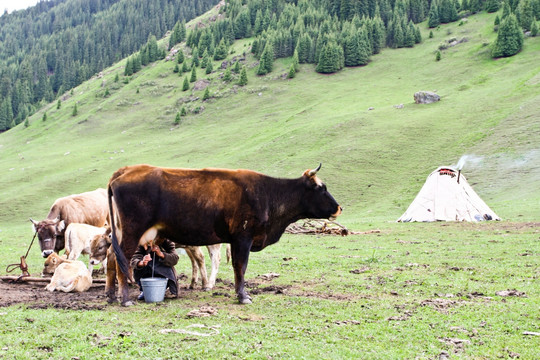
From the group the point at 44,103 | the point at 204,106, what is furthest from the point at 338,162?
the point at 44,103

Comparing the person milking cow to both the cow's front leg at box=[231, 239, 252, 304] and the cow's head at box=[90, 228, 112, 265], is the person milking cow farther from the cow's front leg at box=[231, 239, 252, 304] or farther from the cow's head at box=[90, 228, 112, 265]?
the cow's head at box=[90, 228, 112, 265]

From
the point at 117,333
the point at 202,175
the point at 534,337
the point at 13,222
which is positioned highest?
the point at 202,175

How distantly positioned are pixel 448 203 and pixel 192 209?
2443 centimetres

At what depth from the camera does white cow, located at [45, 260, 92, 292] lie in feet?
39.2

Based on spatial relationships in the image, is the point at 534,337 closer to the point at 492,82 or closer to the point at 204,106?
the point at 492,82

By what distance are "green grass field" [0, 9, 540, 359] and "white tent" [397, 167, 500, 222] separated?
1.89 meters

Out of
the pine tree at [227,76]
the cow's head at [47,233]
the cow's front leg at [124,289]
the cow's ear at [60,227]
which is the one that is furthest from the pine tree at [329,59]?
the cow's front leg at [124,289]

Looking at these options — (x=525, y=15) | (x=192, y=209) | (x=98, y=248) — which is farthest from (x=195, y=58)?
(x=192, y=209)

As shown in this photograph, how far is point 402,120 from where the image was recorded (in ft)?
214

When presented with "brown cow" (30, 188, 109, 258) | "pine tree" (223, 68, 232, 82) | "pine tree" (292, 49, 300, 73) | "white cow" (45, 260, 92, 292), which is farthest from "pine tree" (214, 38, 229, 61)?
"white cow" (45, 260, 92, 292)

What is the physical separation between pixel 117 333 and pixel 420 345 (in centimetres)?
452

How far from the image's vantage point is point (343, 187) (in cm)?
4688

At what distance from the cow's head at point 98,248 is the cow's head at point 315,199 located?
560cm

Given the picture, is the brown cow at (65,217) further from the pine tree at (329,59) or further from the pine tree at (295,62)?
the pine tree at (295,62)
